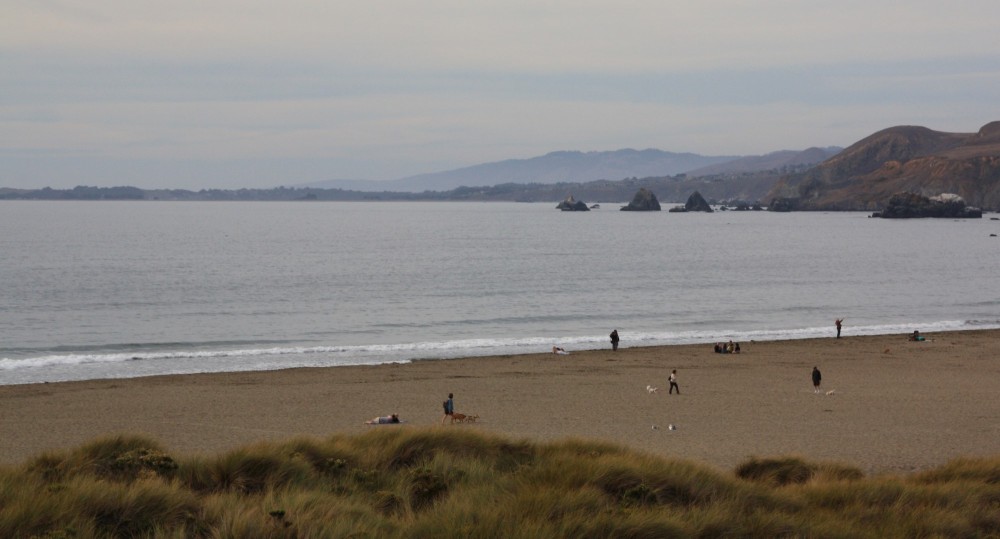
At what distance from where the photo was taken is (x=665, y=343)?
33.6 meters

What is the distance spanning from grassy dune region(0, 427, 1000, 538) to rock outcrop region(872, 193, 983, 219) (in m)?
187

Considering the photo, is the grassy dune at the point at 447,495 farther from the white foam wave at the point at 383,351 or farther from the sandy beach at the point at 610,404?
the white foam wave at the point at 383,351

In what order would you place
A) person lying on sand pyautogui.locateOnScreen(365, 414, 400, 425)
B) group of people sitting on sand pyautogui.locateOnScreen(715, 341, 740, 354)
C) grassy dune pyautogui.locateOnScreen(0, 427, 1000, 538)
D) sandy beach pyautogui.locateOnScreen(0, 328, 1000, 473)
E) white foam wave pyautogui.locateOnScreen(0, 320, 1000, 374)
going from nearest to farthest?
1. grassy dune pyautogui.locateOnScreen(0, 427, 1000, 538)
2. sandy beach pyautogui.locateOnScreen(0, 328, 1000, 473)
3. person lying on sand pyautogui.locateOnScreen(365, 414, 400, 425)
4. white foam wave pyautogui.locateOnScreen(0, 320, 1000, 374)
5. group of people sitting on sand pyautogui.locateOnScreen(715, 341, 740, 354)

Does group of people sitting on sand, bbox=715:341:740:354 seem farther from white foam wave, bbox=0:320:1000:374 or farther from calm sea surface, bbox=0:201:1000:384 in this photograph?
calm sea surface, bbox=0:201:1000:384

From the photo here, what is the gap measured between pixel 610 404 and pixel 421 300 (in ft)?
85.8

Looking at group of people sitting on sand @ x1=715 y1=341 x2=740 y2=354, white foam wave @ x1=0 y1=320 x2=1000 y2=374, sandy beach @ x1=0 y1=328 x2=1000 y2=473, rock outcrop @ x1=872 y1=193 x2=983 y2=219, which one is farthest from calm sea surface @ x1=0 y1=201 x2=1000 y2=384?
rock outcrop @ x1=872 y1=193 x2=983 y2=219

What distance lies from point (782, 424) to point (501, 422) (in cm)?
566

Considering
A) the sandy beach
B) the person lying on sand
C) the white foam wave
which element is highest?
the person lying on sand

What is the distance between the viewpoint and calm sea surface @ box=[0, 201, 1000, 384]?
32.0m

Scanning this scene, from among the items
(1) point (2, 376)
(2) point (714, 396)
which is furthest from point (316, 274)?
(2) point (714, 396)

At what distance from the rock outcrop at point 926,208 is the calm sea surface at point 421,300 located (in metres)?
91.3

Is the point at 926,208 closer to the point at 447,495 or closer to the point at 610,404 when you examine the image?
the point at 610,404

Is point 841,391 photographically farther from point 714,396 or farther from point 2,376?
point 2,376

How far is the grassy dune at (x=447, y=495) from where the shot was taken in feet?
19.6
